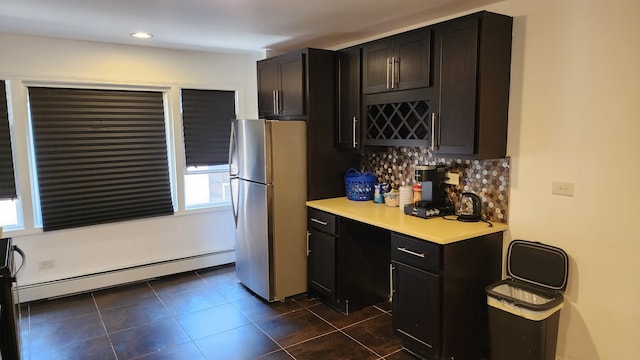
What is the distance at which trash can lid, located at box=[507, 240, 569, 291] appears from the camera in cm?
243

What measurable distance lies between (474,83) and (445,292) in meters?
1.29

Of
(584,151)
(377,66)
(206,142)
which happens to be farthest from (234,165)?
(584,151)

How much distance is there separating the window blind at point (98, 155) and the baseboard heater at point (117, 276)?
0.52 metres

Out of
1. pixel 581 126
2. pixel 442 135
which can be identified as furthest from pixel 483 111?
pixel 581 126

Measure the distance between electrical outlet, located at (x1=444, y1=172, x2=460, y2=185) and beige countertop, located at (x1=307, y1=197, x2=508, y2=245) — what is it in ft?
0.90

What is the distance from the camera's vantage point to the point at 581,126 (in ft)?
7.73

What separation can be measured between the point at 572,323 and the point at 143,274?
379 cm

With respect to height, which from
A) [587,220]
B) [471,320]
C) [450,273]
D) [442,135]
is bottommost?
[471,320]

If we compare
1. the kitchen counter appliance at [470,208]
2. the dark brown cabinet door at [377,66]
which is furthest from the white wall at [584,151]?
the dark brown cabinet door at [377,66]

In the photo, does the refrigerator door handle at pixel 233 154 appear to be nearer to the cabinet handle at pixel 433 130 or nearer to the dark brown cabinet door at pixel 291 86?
the dark brown cabinet door at pixel 291 86

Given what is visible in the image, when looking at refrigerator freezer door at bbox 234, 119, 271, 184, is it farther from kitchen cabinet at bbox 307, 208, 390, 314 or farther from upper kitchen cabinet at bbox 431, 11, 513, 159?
upper kitchen cabinet at bbox 431, 11, 513, 159

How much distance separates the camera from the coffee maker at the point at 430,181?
3000 millimetres

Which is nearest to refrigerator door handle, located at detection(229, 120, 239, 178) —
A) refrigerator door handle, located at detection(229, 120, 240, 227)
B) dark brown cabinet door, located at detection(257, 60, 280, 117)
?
refrigerator door handle, located at detection(229, 120, 240, 227)

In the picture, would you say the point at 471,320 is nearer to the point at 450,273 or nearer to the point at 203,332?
the point at 450,273
